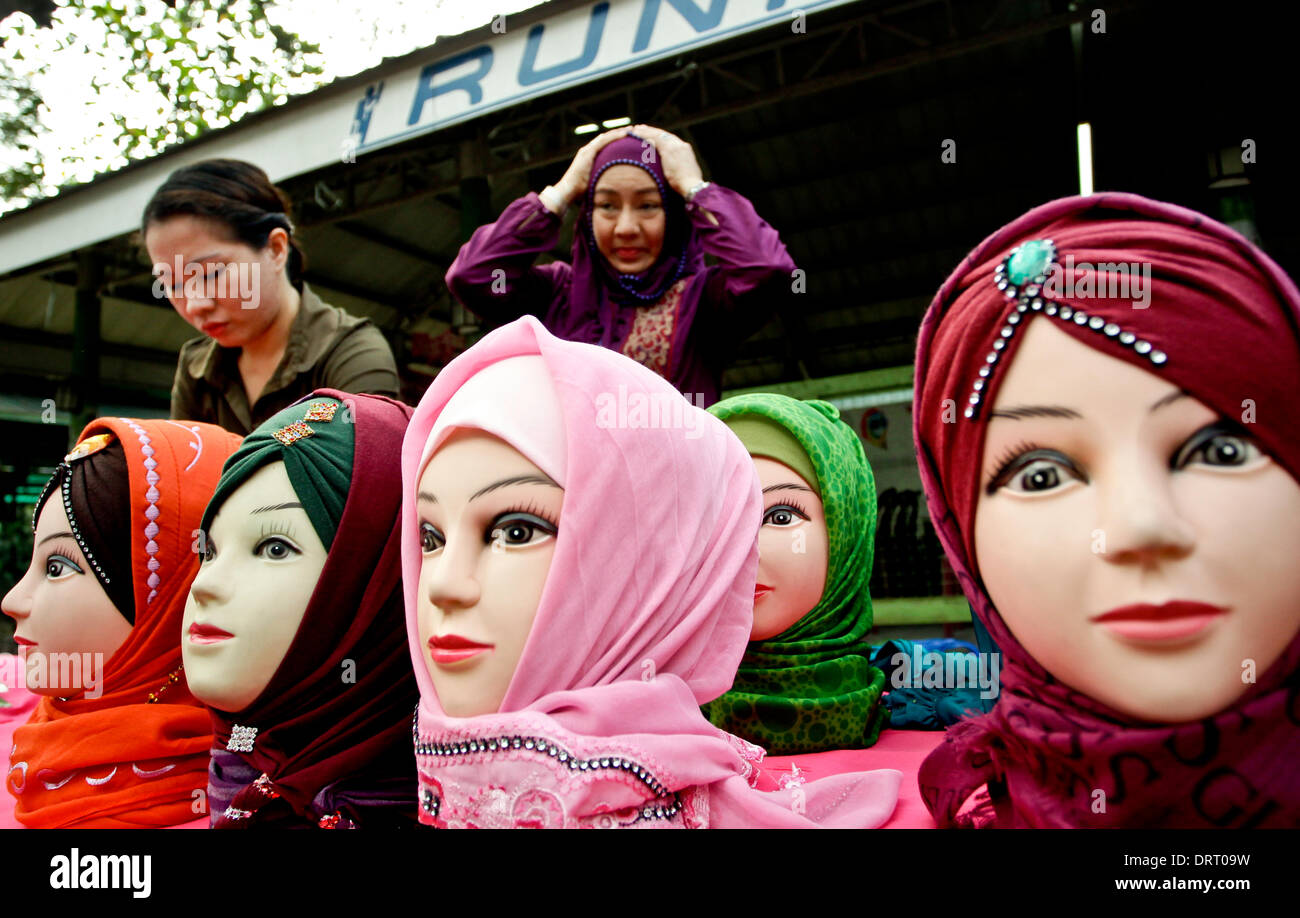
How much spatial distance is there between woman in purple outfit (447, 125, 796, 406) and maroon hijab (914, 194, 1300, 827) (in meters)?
1.19

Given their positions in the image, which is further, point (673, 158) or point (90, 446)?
point (673, 158)

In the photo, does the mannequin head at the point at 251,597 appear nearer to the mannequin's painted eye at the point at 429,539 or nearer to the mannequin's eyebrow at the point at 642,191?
the mannequin's painted eye at the point at 429,539

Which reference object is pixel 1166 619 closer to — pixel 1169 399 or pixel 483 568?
pixel 1169 399

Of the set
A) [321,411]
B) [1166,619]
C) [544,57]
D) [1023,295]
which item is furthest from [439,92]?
[1166,619]

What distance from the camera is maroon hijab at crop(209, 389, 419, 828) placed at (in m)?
1.65

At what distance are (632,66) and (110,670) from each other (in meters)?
3.30

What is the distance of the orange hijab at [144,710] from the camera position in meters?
1.91

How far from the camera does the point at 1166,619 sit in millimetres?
1146

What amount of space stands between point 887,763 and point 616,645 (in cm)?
97

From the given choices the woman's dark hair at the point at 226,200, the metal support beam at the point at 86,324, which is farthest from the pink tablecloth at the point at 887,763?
the metal support beam at the point at 86,324

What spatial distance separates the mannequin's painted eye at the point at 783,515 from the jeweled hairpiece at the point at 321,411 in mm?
1004

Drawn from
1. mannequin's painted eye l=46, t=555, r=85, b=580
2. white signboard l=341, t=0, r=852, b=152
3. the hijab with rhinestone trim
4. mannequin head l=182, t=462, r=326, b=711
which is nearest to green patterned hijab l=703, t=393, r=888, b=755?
mannequin head l=182, t=462, r=326, b=711

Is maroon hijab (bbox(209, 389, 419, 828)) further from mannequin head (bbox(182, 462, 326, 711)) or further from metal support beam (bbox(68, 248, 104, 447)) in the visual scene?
metal support beam (bbox(68, 248, 104, 447))
